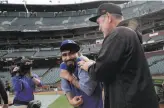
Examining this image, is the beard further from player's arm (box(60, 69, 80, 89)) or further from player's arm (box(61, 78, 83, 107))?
player's arm (box(61, 78, 83, 107))

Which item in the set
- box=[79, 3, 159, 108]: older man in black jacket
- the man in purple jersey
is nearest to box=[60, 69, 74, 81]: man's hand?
the man in purple jersey

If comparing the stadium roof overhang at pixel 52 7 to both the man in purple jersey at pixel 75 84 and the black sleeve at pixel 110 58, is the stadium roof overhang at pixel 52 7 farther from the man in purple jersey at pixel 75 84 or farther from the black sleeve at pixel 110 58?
the black sleeve at pixel 110 58

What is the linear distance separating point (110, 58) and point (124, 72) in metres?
0.19

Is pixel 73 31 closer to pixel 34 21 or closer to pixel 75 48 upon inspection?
pixel 34 21

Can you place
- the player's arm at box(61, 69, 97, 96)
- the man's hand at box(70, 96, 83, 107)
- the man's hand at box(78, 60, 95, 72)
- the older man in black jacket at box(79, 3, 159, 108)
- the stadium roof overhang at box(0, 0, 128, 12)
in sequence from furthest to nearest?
the stadium roof overhang at box(0, 0, 128, 12) < the man's hand at box(70, 96, 83, 107) < the player's arm at box(61, 69, 97, 96) < the man's hand at box(78, 60, 95, 72) < the older man in black jacket at box(79, 3, 159, 108)

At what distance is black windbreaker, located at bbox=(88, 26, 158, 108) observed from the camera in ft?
7.46

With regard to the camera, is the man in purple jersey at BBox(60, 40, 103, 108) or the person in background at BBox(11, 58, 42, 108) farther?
the person in background at BBox(11, 58, 42, 108)

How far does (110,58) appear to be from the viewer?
7.47 ft

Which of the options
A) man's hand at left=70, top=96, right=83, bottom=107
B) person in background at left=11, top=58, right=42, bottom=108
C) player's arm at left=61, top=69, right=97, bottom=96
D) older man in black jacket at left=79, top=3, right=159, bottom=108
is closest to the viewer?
older man in black jacket at left=79, top=3, right=159, bottom=108

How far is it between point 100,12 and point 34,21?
5235 cm

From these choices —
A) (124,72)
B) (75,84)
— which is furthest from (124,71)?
(75,84)

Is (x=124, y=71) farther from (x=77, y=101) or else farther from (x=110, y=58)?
(x=77, y=101)

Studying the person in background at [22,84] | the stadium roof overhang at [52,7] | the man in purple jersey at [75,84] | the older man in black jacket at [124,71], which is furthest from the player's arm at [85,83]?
the stadium roof overhang at [52,7]

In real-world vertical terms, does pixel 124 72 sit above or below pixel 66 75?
above
